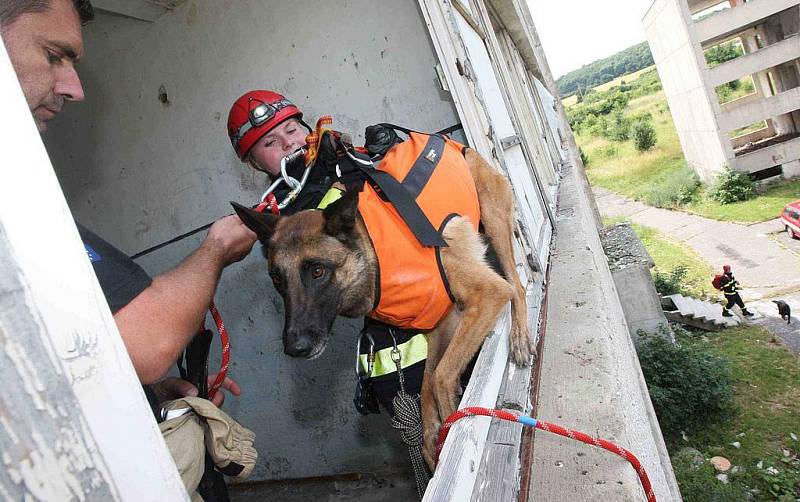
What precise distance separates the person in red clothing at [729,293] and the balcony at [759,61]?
17.7m

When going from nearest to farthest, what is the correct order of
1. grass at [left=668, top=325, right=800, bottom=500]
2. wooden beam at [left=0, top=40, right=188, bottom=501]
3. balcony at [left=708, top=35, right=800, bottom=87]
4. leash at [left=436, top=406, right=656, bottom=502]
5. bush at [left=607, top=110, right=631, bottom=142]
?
1. wooden beam at [left=0, top=40, right=188, bottom=501]
2. leash at [left=436, top=406, right=656, bottom=502]
3. grass at [left=668, top=325, right=800, bottom=500]
4. balcony at [left=708, top=35, right=800, bottom=87]
5. bush at [left=607, top=110, right=631, bottom=142]

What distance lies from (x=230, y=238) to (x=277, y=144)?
99cm

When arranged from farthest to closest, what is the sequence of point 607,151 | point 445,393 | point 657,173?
point 607,151 → point 657,173 → point 445,393

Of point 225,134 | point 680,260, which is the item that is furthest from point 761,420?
point 680,260

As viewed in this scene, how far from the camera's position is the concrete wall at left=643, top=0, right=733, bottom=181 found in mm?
29844

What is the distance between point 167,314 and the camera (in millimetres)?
1449

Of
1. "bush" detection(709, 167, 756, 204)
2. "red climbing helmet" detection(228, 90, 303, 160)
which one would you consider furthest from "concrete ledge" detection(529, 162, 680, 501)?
"bush" detection(709, 167, 756, 204)

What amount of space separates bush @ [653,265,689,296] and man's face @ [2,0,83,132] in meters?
21.4

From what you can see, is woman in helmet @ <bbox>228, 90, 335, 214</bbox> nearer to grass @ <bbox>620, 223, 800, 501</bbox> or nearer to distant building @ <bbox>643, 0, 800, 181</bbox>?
grass @ <bbox>620, 223, 800, 501</bbox>

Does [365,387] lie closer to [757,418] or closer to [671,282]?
[757,418]

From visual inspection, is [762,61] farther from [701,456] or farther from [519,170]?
[519,170]

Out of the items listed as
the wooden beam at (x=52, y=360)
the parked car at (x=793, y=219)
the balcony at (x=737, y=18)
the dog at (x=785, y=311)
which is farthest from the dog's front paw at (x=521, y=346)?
the balcony at (x=737, y=18)

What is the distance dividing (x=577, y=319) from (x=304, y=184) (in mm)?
1742

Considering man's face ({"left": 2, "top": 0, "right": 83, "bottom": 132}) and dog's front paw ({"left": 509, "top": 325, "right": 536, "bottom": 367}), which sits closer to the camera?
man's face ({"left": 2, "top": 0, "right": 83, "bottom": 132})
